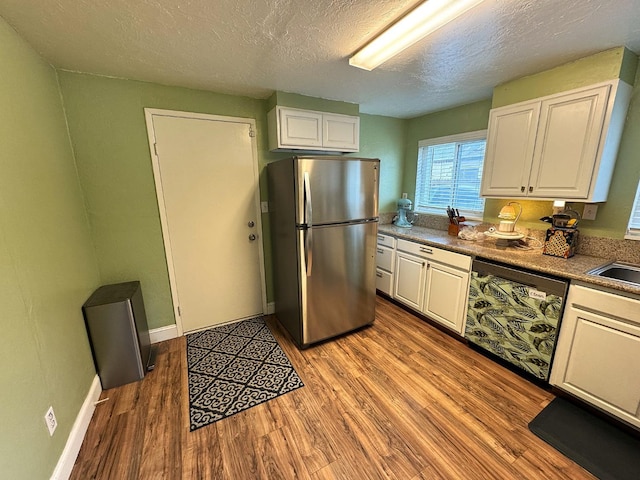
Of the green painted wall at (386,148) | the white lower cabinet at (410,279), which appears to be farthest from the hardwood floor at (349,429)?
the green painted wall at (386,148)

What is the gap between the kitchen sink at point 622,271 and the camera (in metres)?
1.74

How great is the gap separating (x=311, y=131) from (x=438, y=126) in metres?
1.68

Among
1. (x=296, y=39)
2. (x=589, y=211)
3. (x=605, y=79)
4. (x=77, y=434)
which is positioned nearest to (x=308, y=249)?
(x=296, y=39)

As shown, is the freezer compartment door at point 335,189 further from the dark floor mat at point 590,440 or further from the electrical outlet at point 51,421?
the dark floor mat at point 590,440

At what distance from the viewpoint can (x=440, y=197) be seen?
3287 millimetres

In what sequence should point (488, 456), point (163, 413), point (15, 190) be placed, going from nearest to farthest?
point (15, 190), point (488, 456), point (163, 413)

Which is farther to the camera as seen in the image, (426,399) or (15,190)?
(426,399)

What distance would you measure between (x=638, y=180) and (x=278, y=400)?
2945mm

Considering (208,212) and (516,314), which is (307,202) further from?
(516,314)

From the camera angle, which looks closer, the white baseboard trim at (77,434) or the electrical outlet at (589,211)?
the white baseboard trim at (77,434)

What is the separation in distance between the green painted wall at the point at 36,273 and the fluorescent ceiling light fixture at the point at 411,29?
1.92 meters

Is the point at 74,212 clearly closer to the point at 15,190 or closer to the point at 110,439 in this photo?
the point at 15,190

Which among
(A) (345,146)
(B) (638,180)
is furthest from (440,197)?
(B) (638,180)

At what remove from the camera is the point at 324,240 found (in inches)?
87.4
